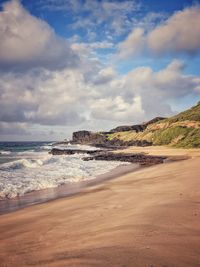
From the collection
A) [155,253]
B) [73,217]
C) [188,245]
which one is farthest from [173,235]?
[73,217]

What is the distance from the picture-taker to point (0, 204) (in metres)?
15.3

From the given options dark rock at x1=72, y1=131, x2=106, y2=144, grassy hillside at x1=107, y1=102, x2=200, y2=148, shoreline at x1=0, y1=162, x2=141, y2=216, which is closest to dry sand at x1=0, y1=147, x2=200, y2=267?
shoreline at x1=0, y1=162, x2=141, y2=216

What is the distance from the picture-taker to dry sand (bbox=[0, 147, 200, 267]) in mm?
5863

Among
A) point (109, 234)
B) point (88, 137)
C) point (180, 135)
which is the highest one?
point (88, 137)

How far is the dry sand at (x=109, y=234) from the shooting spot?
5.86m

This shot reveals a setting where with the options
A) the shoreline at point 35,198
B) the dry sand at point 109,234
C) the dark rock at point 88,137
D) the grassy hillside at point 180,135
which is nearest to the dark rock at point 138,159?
the grassy hillside at point 180,135

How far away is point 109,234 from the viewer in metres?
7.58

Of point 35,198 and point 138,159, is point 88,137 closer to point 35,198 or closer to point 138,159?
point 138,159

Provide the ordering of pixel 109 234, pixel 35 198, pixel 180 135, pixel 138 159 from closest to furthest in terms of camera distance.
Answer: pixel 109 234 → pixel 35 198 → pixel 138 159 → pixel 180 135

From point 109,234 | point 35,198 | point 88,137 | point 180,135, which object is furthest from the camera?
point 88,137

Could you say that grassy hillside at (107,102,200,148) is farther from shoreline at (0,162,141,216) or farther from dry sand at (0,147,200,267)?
dry sand at (0,147,200,267)

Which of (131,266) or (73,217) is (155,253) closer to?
(131,266)

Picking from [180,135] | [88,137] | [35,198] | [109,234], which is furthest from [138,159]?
[88,137]

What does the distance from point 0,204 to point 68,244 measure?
366 inches
